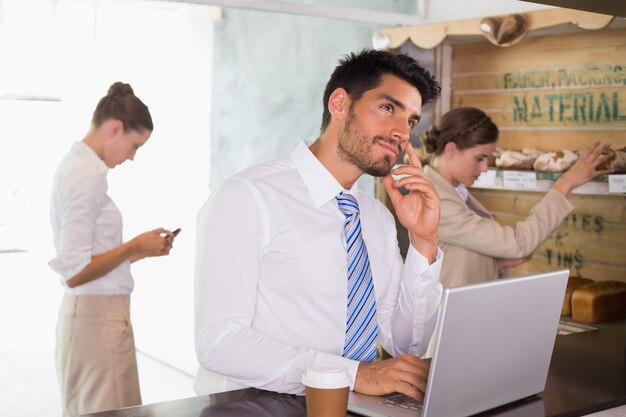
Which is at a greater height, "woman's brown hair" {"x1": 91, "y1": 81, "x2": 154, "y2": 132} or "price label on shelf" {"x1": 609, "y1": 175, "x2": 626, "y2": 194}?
"woman's brown hair" {"x1": 91, "y1": 81, "x2": 154, "y2": 132}

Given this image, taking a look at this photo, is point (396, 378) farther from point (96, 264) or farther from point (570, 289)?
point (570, 289)

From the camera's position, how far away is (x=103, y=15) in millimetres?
4207

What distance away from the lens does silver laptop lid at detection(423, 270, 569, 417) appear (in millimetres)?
1413

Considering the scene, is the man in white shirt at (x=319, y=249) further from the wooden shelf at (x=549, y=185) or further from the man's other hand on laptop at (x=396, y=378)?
the wooden shelf at (x=549, y=185)

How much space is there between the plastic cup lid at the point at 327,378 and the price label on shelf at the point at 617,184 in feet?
6.91

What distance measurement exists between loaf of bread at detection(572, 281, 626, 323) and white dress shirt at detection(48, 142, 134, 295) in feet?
5.56

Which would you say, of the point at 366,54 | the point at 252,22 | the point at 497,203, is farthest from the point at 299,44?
the point at 366,54

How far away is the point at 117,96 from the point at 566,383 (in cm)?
212

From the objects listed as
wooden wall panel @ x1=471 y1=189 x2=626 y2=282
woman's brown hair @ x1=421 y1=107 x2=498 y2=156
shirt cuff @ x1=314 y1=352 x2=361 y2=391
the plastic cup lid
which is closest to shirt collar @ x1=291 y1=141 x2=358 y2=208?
shirt cuff @ x1=314 y1=352 x2=361 y2=391

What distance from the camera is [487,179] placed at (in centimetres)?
357

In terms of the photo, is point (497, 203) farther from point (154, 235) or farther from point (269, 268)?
point (269, 268)

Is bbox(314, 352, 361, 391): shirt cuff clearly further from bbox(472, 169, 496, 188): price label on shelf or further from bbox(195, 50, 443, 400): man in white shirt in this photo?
bbox(472, 169, 496, 188): price label on shelf

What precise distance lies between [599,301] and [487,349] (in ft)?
5.99

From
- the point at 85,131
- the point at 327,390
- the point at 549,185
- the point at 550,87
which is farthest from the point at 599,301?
the point at 85,131
